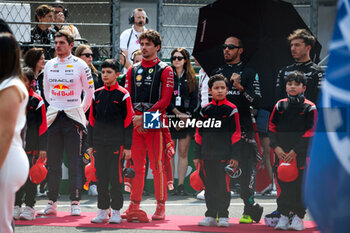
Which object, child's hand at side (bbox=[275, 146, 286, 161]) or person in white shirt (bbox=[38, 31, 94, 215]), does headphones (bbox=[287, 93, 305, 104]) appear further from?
person in white shirt (bbox=[38, 31, 94, 215])

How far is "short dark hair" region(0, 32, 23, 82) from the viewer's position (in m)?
3.87

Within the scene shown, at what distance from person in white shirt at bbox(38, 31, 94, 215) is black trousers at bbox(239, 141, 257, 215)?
204cm

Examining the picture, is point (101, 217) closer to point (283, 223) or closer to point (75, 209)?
point (75, 209)

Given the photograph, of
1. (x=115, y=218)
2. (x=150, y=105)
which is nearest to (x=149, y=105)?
(x=150, y=105)

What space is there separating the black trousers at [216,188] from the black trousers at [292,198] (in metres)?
0.61

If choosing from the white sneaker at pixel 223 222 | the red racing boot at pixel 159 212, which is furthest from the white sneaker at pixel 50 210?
the white sneaker at pixel 223 222

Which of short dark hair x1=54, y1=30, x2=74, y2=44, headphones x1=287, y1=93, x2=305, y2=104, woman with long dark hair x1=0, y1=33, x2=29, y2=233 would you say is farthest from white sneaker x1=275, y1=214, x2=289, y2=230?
woman with long dark hair x1=0, y1=33, x2=29, y2=233

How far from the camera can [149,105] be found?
26.0 ft

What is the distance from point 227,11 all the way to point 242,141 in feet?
6.19

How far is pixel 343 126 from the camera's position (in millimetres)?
2521

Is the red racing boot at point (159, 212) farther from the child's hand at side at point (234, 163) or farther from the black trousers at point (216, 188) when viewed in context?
the child's hand at side at point (234, 163)

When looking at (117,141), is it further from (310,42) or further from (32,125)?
(310,42)

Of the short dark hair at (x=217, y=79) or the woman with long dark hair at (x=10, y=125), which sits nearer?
the woman with long dark hair at (x=10, y=125)

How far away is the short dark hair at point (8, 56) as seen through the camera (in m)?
3.87
